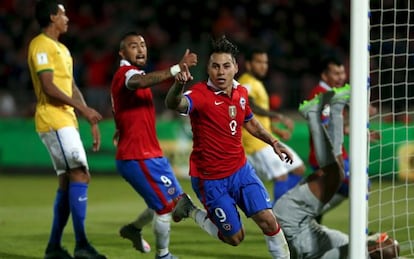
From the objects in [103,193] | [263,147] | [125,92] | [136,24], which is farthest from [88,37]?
[125,92]

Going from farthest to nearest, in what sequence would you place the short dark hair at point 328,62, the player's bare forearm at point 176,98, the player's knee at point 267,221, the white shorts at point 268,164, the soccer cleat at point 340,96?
the white shorts at point 268,164 < the short dark hair at point 328,62 < the soccer cleat at point 340,96 < the player's knee at point 267,221 < the player's bare forearm at point 176,98

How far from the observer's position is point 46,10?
8.55m

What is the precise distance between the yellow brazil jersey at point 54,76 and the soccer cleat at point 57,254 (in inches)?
41.8

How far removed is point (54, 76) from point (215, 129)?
198cm

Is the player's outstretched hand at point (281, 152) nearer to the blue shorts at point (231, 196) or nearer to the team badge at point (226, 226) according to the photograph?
the blue shorts at point (231, 196)

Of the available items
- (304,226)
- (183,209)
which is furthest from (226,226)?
(304,226)

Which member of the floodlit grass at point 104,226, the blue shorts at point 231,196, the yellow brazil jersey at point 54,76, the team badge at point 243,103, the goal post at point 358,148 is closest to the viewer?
the goal post at point 358,148

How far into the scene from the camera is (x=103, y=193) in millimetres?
15297

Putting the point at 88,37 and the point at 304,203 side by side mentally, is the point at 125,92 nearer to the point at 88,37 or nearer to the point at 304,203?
the point at 304,203

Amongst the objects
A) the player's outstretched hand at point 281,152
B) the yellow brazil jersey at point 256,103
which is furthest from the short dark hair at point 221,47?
the yellow brazil jersey at point 256,103

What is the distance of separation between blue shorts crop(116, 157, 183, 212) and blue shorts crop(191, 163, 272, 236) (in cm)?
92

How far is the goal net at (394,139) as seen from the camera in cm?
947

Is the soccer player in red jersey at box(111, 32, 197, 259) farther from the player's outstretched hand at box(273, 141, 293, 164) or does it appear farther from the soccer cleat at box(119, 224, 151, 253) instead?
the player's outstretched hand at box(273, 141, 293, 164)

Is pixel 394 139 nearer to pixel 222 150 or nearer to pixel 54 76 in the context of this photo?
pixel 54 76
